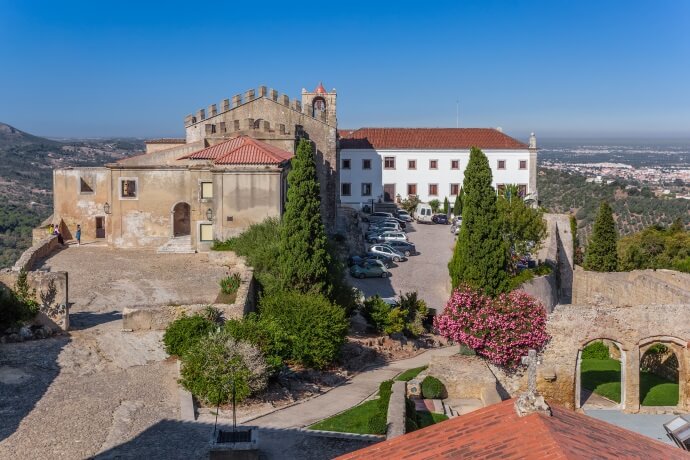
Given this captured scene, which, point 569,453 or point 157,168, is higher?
point 157,168

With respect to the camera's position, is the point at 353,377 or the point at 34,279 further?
the point at 353,377

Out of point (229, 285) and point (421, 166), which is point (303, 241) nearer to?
point (229, 285)

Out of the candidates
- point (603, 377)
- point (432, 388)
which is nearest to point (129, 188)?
point (432, 388)

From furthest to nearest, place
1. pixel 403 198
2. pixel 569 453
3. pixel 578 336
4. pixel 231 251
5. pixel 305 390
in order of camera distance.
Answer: pixel 403 198 < pixel 231 251 < pixel 578 336 < pixel 305 390 < pixel 569 453

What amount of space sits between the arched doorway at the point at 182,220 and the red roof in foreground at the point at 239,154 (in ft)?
7.61

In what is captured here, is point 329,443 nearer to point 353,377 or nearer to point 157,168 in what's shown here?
point 353,377

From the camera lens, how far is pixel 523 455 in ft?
30.3

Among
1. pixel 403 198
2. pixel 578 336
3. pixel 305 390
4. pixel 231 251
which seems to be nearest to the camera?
pixel 305 390

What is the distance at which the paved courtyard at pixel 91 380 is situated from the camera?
14180 millimetres

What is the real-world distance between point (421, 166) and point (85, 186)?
97.3ft

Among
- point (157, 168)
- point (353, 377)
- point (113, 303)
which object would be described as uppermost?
point (157, 168)

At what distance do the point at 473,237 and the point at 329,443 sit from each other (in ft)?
46.0

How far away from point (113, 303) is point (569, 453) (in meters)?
17.4

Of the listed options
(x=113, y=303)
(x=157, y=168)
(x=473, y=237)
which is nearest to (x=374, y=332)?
(x=473, y=237)
